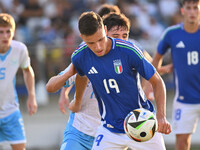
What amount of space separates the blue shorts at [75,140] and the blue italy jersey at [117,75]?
2.47ft

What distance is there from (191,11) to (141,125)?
313cm

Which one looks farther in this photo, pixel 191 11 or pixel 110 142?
pixel 191 11

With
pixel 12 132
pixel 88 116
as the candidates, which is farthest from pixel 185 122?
pixel 12 132

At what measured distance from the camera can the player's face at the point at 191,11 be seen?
7363 millimetres

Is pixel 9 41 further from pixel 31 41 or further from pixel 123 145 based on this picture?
pixel 31 41

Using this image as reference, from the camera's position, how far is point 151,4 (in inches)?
557

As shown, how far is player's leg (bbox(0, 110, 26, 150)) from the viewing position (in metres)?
7.36

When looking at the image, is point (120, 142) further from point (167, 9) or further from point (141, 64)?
point (167, 9)

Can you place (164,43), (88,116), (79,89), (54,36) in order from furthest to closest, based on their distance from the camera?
1. (54,36)
2. (164,43)
3. (88,116)
4. (79,89)

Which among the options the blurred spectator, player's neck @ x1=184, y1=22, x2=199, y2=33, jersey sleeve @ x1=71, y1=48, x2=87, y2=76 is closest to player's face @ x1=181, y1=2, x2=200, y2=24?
player's neck @ x1=184, y1=22, x2=199, y2=33

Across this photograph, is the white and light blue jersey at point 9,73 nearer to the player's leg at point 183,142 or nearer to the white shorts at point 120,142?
the white shorts at point 120,142

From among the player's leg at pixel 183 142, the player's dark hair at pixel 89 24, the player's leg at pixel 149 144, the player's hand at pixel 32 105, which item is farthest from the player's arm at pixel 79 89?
the player's leg at pixel 183 142

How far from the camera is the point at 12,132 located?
7.36 meters

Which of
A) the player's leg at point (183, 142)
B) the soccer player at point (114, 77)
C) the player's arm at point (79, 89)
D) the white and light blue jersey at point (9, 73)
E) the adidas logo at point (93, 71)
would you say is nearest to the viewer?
the soccer player at point (114, 77)
